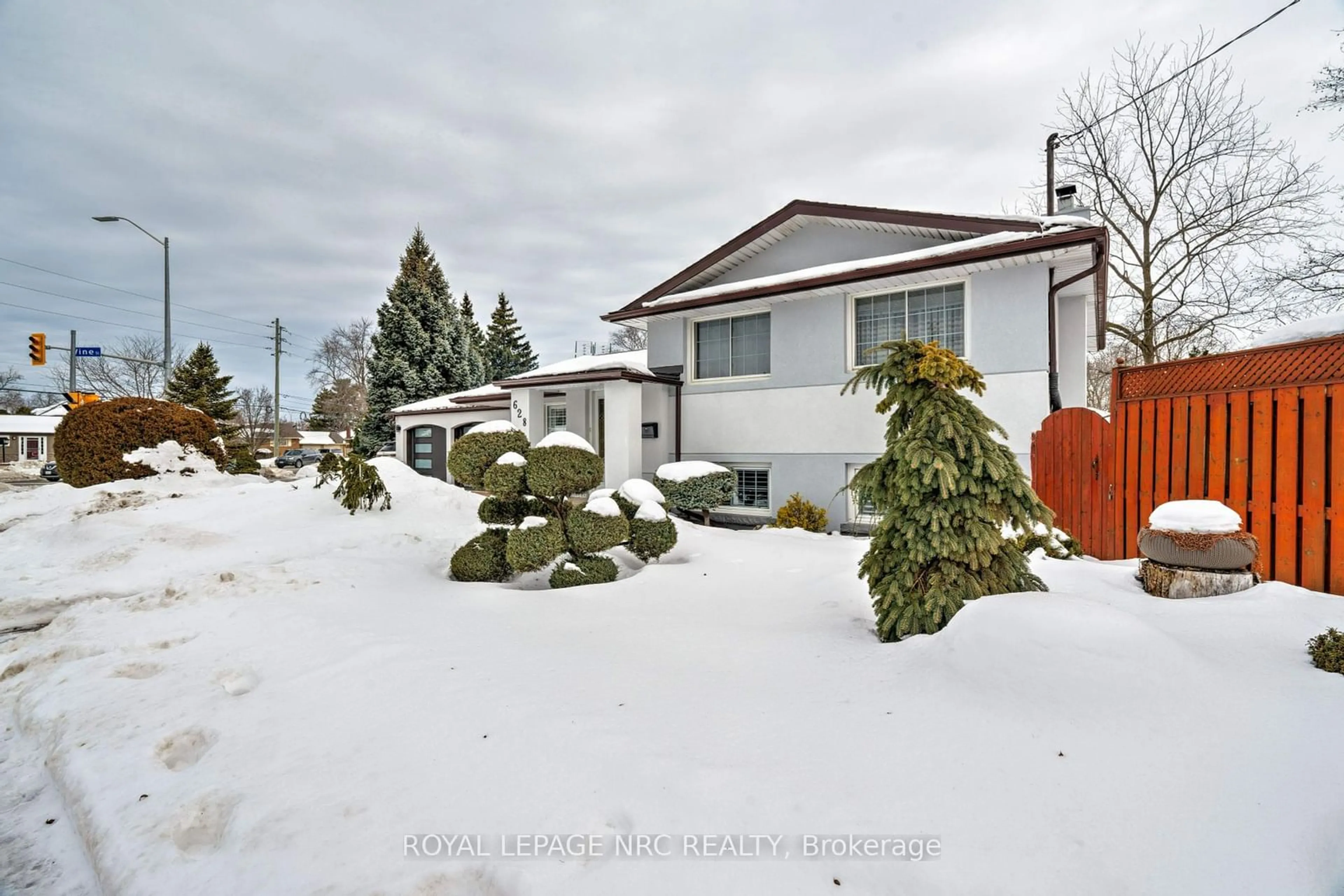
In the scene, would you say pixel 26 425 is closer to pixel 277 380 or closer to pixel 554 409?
pixel 277 380

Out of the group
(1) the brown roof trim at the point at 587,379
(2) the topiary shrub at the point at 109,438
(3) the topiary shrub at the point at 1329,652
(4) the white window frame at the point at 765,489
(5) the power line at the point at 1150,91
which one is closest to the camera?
(3) the topiary shrub at the point at 1329,652

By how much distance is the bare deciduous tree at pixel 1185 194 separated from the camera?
14.5m

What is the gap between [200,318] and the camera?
33.1 meters

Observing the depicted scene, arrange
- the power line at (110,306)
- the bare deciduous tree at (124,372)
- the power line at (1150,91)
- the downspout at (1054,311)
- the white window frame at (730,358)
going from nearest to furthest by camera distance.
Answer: the power line at (1150,91) → the downspout at (1054,311) → the white window frame at (730,358) → the power line at (110,306) → the bare deciduous tree at (124,372)

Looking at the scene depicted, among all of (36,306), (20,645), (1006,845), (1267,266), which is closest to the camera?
(1006,845)

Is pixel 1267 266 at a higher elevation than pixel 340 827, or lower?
A: higher

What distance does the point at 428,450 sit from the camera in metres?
19.6

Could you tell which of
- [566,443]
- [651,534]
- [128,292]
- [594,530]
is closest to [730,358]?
[651,534]

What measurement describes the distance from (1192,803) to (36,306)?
42.8 meters

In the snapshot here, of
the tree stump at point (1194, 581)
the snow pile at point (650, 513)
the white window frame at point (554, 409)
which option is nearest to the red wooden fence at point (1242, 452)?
the tree stump at point (1194, 581)

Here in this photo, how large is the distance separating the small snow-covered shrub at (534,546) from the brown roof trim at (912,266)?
6.57 m

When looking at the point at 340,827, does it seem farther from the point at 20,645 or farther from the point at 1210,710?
the point at 20,645

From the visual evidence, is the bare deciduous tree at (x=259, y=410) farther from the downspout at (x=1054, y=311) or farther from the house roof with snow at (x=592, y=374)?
the downspout at (x=1054, y=311)

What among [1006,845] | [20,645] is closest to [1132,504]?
[1006,845]
